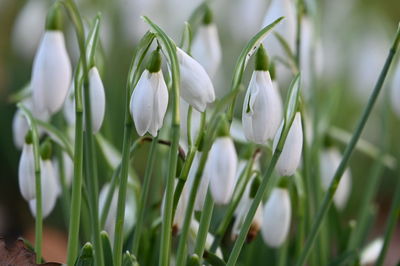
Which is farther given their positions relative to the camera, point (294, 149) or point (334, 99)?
point (334, 99)

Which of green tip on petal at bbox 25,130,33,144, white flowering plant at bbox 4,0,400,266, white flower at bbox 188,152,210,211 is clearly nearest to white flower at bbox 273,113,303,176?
white flowering plant at bbox 4,0,400,266

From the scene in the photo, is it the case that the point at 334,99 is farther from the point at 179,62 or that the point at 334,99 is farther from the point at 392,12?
the point at 392,12

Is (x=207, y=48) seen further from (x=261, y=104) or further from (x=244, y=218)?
(x=261, y=104)

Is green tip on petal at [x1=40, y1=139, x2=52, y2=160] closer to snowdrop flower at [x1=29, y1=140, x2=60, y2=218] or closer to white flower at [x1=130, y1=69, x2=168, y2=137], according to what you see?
snowdrop flower at [x1=29, y1=140, x2=60, y2=218]

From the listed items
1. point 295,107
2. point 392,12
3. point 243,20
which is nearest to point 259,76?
point 295,107

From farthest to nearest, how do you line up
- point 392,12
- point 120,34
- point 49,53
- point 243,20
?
point 392,12
point 120,34
point 243,20
point 49,53
